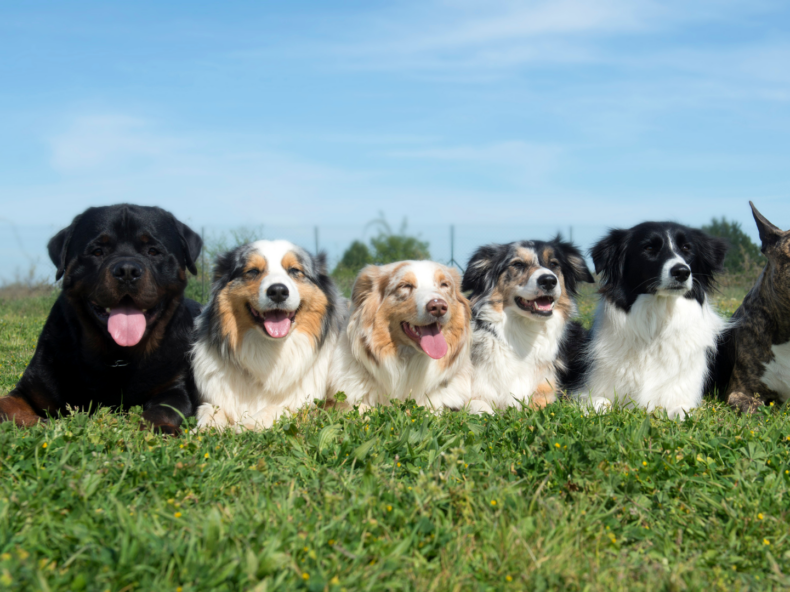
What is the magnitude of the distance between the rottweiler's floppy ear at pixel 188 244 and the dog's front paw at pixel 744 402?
4703 millimetres

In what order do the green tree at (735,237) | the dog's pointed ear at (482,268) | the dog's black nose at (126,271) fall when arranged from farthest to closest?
1. the green tree at (735,237)
2. the dog's pointed ear at (482,268)
3. the dog's black nose at (126,271)

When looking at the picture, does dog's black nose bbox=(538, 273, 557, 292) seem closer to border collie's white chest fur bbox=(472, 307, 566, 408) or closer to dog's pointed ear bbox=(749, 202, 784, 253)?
border collie's white chest fur bbox=(472, 307, 566, 408)

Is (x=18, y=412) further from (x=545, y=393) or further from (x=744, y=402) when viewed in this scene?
(x=744, y=402)

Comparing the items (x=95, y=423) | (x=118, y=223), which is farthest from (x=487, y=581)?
(x=118, y=223)

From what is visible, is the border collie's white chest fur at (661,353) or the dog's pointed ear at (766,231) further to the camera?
the border collie's white chest fur at (661,353)

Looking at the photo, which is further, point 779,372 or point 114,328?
point 779,372

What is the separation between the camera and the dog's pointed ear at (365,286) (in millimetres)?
4949

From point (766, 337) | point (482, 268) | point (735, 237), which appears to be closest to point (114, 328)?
point (482, 268)

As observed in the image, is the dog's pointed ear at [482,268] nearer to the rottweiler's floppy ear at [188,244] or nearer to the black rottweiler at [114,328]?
Result: the rottweiler's floppy ear at [188,244]

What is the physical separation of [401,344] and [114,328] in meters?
2.21

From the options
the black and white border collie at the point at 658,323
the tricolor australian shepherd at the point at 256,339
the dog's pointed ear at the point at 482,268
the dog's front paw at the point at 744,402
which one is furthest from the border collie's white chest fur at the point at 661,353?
the tricolor australian shepherd at the point at 256,339

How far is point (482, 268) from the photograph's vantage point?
5.50 m

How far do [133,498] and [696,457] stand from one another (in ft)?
10.4

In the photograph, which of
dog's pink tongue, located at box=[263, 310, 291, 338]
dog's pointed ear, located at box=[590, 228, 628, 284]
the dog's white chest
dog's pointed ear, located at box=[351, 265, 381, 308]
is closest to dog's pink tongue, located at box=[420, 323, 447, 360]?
dog's pointed ear, located at box=[351, 265, 381, 308]
